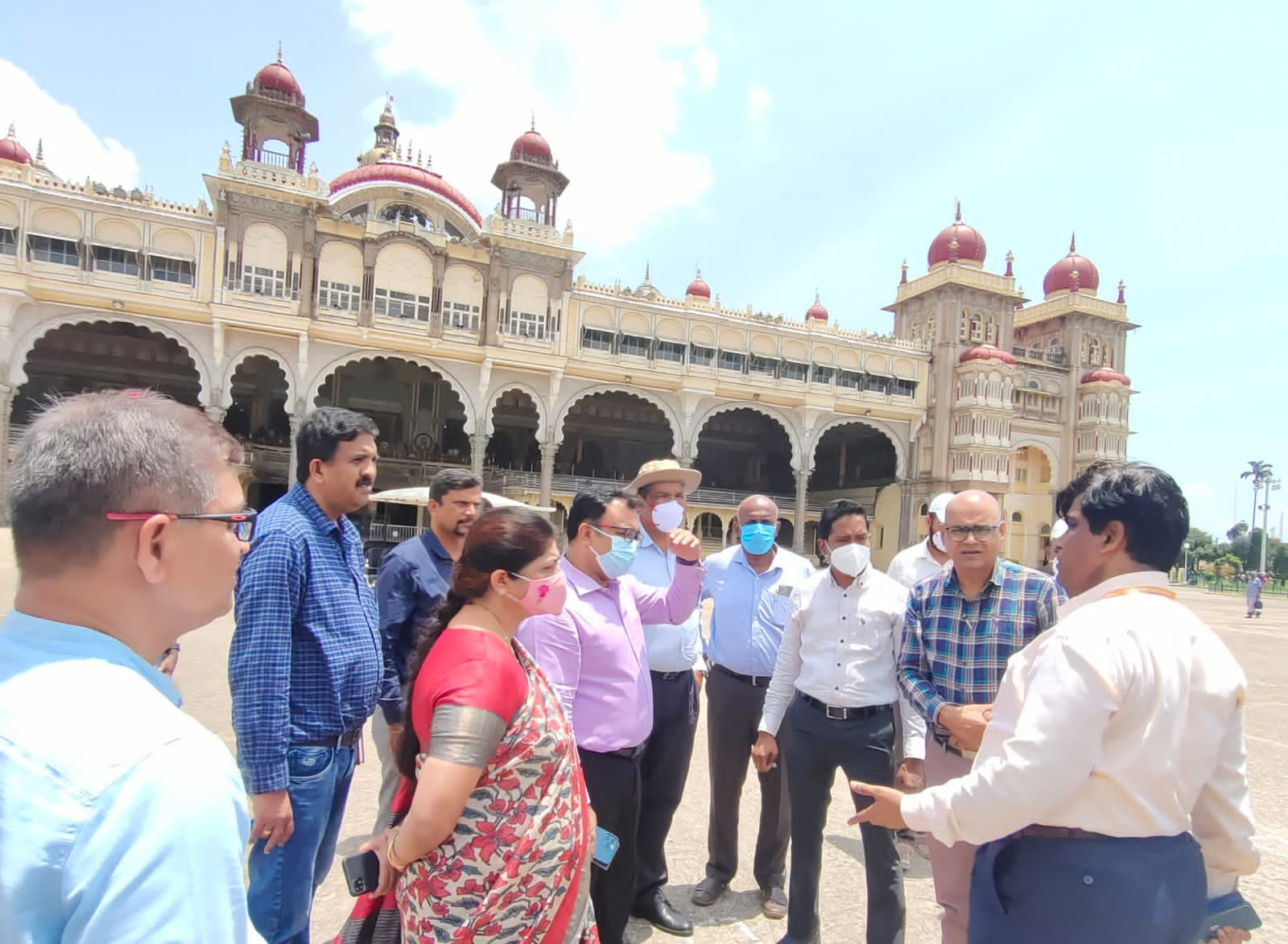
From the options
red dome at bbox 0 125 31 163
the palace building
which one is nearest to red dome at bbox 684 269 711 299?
the palace building

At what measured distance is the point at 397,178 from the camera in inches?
955

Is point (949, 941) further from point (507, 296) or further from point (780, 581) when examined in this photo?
point (507, 296)

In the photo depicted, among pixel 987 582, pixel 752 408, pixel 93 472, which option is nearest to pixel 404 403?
pixel 752 408

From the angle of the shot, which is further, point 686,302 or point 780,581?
point 686,302

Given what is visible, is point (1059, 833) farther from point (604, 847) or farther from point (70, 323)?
point (70, 323)

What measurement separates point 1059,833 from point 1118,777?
212mm

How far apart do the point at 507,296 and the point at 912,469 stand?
55.7 ft

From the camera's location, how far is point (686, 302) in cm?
2553

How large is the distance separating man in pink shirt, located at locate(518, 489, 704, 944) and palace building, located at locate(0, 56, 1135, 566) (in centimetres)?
1739

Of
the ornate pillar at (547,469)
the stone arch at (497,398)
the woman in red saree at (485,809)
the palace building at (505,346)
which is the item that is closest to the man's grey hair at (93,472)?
the woman in red saree at (485,809)

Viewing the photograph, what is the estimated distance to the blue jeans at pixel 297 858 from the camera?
221 cm

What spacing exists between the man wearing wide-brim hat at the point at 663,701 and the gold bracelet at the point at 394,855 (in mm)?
1644

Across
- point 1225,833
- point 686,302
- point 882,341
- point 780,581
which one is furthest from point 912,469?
point 1225,833

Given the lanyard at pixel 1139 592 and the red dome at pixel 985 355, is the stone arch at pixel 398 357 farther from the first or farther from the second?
the lanyard at pixel 1139 592
